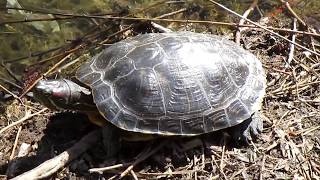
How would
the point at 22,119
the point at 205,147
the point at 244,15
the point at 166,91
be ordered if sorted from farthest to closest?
the point at 244,15, the point at 22,119, the point at 205,147, the point at 166,91

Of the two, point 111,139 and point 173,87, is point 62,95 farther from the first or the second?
point 173,87

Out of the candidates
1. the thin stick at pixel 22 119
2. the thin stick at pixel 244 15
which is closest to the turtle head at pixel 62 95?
the thin stick at pixel 22 119

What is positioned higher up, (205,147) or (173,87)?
(173,87)

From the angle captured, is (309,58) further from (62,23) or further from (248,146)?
(62,23)

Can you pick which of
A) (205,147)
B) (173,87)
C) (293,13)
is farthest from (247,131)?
(293,13)

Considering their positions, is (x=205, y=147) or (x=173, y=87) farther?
(x=205, y=147)

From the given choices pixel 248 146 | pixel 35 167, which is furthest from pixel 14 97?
pixel 248 146

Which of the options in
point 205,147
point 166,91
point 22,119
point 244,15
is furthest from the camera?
point 244,15

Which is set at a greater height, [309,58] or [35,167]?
[309,58]
